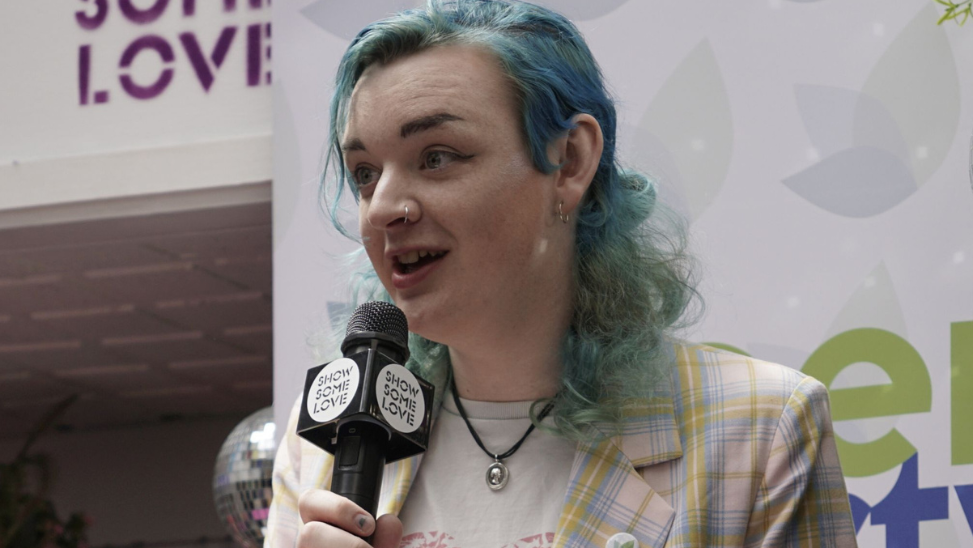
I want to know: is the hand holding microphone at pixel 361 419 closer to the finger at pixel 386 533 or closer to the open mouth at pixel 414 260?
the finger at pixel 386 533

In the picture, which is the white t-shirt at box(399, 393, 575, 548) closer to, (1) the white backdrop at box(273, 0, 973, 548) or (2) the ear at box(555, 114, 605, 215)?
(2) the ear at box(555, 114, 605, 215)

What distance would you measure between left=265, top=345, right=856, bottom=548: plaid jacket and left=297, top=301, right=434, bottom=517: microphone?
0.94 ft

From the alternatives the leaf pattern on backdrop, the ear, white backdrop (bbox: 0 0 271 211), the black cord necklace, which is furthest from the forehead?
white backdrop (bbox: 0 0 271 211)

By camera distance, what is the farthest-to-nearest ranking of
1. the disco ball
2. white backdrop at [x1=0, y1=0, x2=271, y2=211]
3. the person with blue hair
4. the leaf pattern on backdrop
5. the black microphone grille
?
1. white backdrop at [x1=0, y1=0, x2=271, y2=211]
2. the disco ball
3. the leaf pattern on backdrop
4. the person with blue hair
5. the black microphone grille

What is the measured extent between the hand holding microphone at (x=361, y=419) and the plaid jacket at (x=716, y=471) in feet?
0.93

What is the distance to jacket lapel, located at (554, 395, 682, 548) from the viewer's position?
150 centimetres

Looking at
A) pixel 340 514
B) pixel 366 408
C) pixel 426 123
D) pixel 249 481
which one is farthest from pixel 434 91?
pixel 249 481

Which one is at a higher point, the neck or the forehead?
the forehead

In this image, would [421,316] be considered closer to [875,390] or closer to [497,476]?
[497,476]

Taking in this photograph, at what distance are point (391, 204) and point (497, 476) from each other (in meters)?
0.41

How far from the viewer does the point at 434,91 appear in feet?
5.20

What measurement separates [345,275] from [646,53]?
1.05m

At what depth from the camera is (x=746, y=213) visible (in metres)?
2.59

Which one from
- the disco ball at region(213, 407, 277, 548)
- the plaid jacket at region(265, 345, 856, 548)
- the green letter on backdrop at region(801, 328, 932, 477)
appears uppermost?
the plaid jacket at region(265, 345, 856, 548)
